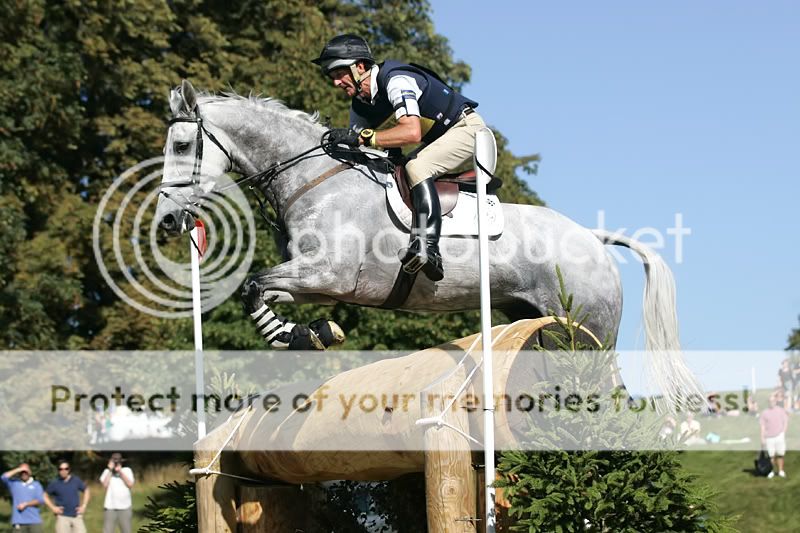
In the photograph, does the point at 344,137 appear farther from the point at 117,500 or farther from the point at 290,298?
the point at 117,500

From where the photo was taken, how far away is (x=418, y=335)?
16.7 m

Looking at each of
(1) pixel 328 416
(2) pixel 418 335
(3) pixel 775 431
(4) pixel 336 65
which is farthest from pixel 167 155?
(2) pixel 418 335

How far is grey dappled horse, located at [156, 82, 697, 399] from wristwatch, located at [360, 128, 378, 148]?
10.8 inches

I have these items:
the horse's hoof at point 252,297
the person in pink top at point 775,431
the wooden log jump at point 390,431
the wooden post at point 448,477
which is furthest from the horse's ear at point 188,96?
the person in pink top at point 775,431

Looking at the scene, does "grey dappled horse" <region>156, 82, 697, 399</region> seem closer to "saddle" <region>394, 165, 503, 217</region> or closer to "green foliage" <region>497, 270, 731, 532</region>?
"saddle" <region>394, 165, 503, 217</region>

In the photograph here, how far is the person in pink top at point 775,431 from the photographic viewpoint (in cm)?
1306

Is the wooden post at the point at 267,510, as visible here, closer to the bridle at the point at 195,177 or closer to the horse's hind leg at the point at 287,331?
the horse's hind leg at the point at 287,331

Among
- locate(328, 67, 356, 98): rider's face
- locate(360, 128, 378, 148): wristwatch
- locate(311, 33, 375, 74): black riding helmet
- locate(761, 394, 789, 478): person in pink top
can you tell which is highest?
locate(311, 33, 375, 74): black riding helmet

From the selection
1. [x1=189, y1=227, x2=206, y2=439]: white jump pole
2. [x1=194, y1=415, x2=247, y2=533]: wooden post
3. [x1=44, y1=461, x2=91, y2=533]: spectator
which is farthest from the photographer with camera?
[x1=194, y1=415, x2=247, y2=533]: wooden post

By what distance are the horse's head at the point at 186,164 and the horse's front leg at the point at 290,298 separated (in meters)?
0.61

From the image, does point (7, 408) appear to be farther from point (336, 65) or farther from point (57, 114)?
point (336, 65)

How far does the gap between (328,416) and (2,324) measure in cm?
1521

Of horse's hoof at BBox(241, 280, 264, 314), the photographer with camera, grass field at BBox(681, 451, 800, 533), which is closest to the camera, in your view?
horse's hoof at BBox(241, 280, 264, 314)

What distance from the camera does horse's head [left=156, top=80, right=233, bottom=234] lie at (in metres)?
6.05
